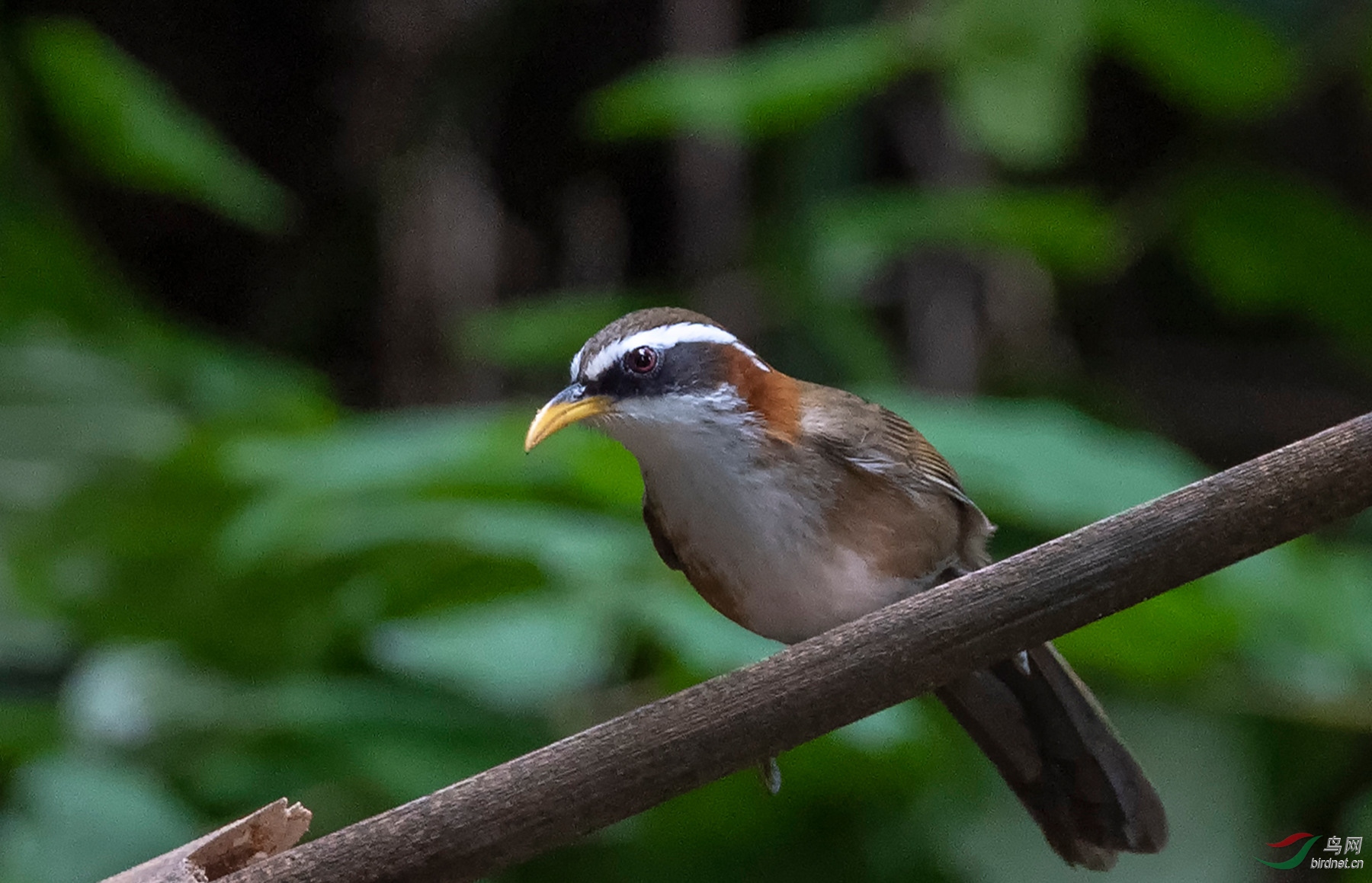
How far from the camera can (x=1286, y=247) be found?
3.60m

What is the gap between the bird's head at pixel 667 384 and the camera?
1.34m

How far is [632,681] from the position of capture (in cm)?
239

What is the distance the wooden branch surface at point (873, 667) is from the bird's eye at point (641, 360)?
36 centimetres

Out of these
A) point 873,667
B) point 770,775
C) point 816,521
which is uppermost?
point 873,667

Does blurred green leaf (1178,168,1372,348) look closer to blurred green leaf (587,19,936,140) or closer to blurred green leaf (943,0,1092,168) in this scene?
blurred green leaf (943,0,1092,168)

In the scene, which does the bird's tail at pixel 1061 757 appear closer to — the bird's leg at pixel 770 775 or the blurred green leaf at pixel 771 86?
the bird's leg at pixel 770 775

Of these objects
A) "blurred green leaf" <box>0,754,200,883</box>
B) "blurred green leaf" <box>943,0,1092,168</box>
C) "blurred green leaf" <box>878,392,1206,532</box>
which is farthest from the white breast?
"blurred green leaf" <box>943,0,1092,168</box>

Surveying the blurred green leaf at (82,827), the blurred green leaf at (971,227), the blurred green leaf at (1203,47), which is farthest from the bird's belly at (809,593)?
the blurred green leaf at (1203,47)

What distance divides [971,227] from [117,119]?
1.99 metres

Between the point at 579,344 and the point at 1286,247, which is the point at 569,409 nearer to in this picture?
the point at 579,344

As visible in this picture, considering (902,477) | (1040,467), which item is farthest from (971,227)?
(902,477)

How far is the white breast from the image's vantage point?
1.45 m

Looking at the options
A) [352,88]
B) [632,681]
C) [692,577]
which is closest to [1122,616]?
[632,681]

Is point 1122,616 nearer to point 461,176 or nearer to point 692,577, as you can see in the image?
point 692,577
